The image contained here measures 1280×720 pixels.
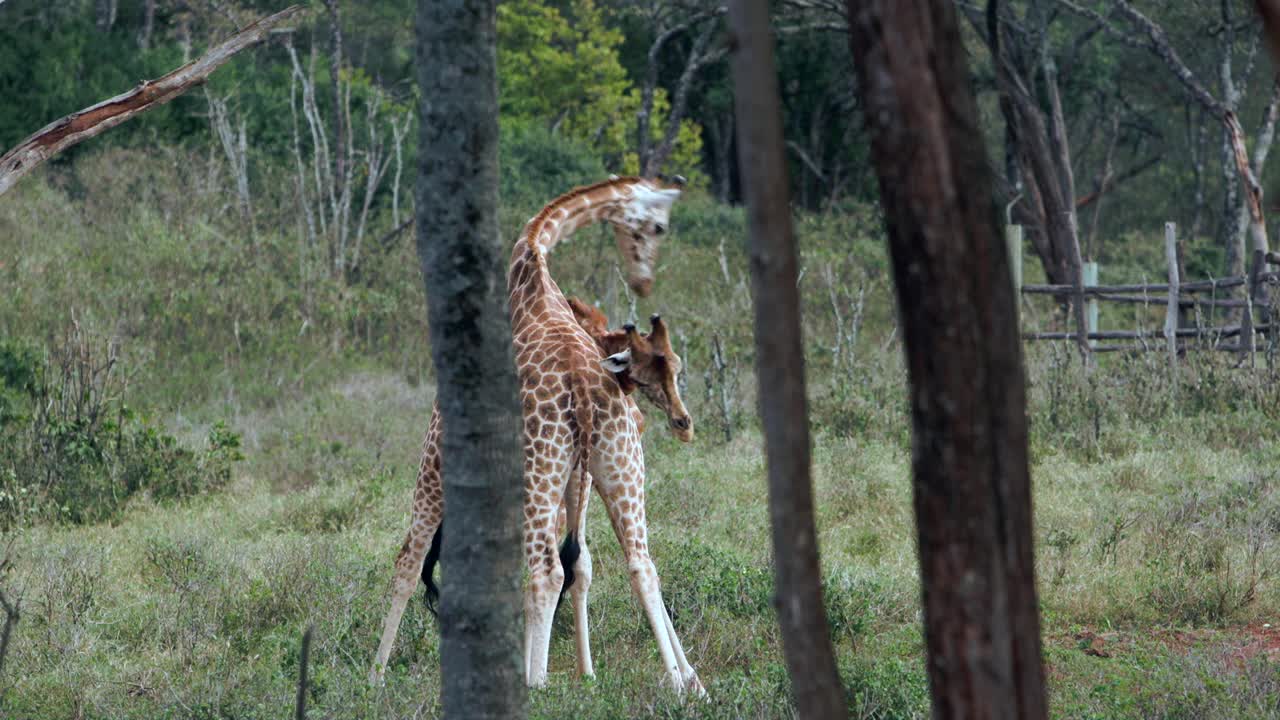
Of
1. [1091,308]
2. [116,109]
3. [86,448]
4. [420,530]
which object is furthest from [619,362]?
[1091,308]

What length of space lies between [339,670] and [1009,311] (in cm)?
338

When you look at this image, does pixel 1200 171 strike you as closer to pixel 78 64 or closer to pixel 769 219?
pixel 78 64

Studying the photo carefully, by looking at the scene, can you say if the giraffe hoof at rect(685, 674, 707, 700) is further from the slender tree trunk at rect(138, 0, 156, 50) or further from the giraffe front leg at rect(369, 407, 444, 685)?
the slender tree trunk at rect(138, 0, 156, 50)

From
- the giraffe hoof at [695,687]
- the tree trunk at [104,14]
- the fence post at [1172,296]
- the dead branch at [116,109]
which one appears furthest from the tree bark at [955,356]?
the tree trunk at [104,14]

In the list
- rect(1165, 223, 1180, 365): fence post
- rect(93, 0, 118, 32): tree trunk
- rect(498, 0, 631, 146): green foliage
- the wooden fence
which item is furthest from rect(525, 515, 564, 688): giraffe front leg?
Answer: rect(498, 0, 631, 146): green foliage

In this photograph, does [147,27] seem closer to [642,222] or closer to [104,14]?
[104,14]

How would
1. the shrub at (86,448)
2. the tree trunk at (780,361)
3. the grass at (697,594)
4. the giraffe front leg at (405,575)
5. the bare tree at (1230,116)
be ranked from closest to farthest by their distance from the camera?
the tree trunk at (780,361) → the grass at (697,594) → the giraffe front leg at (405,575) → the shrub at (86,448) → the bare tree at (1230,116)

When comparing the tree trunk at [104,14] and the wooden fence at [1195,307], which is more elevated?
the tree trunk at [104,14]

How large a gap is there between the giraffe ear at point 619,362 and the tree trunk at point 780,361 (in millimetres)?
2859

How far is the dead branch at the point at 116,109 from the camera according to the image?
4.48 metres

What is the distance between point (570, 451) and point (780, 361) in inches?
116

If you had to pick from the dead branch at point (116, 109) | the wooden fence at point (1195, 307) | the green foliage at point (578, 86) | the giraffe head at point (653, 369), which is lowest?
the wooden fence at point (1195, 307)

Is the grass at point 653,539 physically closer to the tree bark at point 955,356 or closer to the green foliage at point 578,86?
the tree bark at point 955,356

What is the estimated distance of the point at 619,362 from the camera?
505 cm
